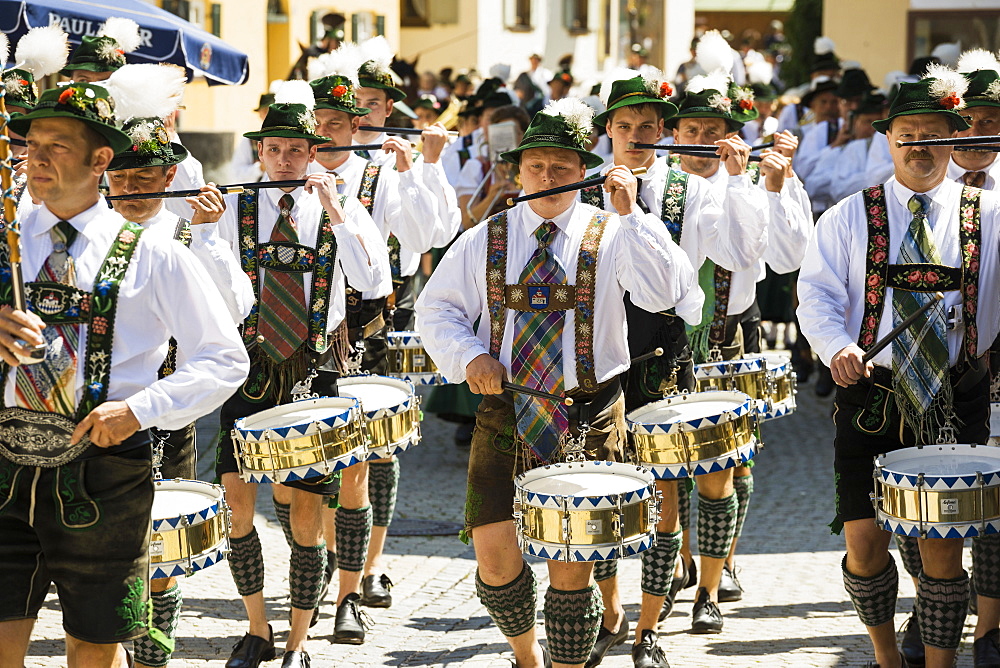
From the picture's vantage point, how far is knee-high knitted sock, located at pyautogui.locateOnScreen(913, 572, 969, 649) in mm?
5344

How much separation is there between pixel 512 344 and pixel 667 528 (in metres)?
1.40

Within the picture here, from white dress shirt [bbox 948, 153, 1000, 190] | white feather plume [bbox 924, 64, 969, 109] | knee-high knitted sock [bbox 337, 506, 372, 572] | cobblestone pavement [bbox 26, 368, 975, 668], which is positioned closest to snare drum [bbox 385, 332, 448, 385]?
cobblestone pavement [bbox 26, 368, 975, 668]

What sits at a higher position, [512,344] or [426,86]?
[426,86]

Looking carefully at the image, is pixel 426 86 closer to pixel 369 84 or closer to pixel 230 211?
pixel 369 84

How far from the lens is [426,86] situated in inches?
868

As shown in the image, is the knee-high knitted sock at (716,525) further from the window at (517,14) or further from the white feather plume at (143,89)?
the window at (517,14)

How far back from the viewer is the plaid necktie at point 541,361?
5316mm

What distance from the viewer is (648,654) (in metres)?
6.08

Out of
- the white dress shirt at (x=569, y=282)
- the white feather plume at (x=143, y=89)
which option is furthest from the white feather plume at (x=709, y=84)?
the white feather plume at (x=143, y=89)

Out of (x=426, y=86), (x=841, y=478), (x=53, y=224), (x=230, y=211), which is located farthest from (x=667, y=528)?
(x=426, y=86)

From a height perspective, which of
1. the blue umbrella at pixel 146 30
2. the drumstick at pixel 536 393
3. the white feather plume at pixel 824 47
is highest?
the white feather plume at pixel 824 47

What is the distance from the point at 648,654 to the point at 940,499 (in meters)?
1.53

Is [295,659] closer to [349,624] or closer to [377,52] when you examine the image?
[349,624]

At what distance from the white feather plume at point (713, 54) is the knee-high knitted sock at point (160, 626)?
4.42m
